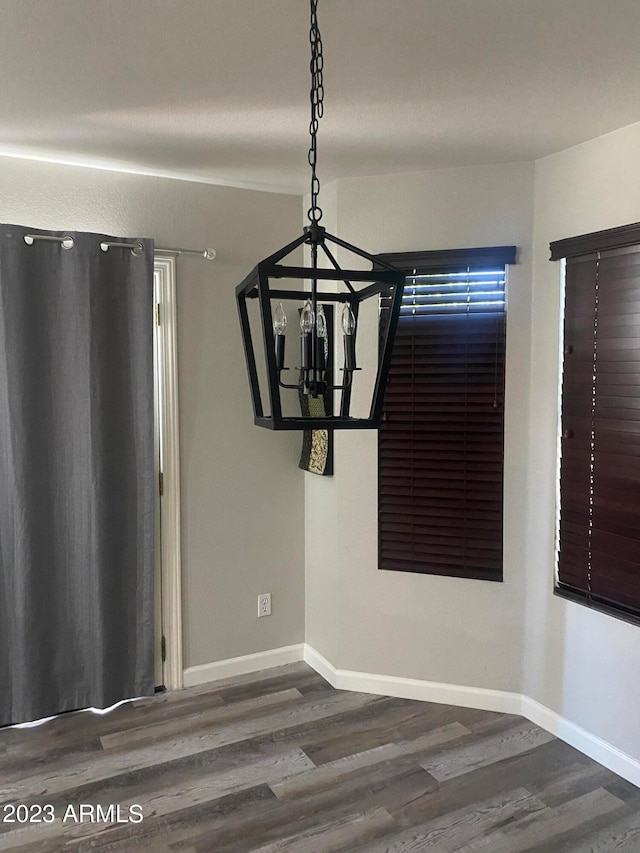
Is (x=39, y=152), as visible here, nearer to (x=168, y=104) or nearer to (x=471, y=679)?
(x=168, y=104)

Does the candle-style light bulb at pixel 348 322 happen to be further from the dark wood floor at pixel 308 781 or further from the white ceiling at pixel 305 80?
the dark wood floor at pixel 308 781

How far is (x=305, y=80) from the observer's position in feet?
7.04

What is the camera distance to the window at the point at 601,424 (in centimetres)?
256

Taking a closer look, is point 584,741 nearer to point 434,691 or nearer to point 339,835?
point 434,691

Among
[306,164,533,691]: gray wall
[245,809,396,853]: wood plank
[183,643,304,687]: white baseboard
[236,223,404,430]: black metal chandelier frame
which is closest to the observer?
[236,223,404,430]: black metal chandelier frame

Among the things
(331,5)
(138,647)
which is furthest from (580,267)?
(138,647)

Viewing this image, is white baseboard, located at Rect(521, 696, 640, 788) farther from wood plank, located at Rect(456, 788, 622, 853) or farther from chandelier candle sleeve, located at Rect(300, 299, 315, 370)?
chandelier candle sleeve, located at Rect(300, 299, 315, 370)

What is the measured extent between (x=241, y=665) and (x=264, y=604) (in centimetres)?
34

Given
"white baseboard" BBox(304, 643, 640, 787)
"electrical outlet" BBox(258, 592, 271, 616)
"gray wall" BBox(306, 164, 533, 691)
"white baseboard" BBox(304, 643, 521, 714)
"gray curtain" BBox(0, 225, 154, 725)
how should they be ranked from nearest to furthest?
"white baseboard" BBox(304, 643, 640, 787)
"gray curtain" BBox(0, 225, 154, 725)
"gray wall" BBox(306, 164, 533, 691)
"white baseboard" BBox(304, 643, 521, 714)
"electrical outlet" BBox(258, 592, 271, 616)

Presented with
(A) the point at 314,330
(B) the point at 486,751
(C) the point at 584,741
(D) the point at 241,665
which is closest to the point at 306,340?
(A) the point at 314,330

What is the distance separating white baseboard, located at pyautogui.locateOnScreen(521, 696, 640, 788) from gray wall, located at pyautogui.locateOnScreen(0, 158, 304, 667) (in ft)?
4.25

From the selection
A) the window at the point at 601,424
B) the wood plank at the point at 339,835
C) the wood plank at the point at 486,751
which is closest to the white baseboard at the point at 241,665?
the wood plank at the point at 486,751

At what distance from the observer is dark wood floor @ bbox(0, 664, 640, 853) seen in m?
2.28

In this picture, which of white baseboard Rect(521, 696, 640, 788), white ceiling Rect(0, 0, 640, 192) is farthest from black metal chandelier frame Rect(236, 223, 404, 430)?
white baseboard Rect(521, 696, 640, 788)
